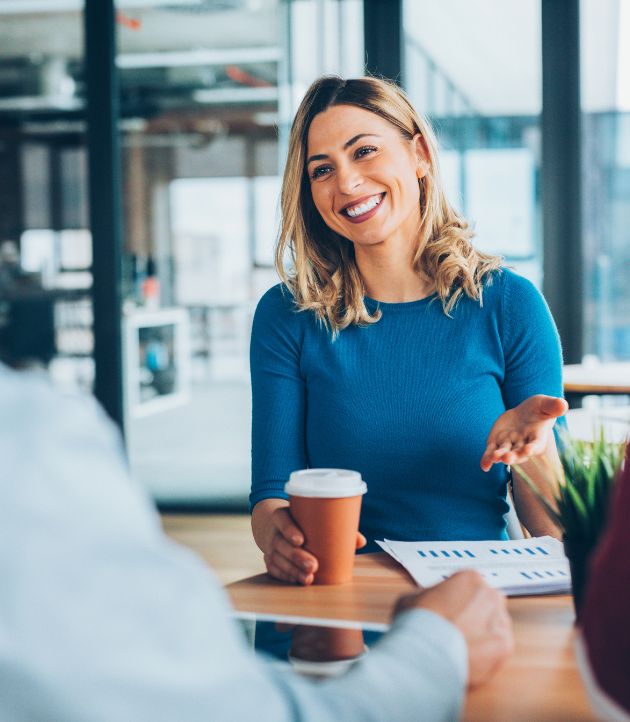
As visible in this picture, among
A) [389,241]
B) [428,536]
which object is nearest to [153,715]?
[428,536]

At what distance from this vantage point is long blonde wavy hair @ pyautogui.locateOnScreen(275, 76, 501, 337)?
64.7 inches

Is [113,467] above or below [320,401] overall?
above

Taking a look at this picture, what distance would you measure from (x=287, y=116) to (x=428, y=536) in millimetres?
3163

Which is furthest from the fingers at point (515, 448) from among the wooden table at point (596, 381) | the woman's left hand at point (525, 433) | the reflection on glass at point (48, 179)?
the reflection on glass at point (48, 179)

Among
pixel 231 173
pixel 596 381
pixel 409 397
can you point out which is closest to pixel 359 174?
pixel 409 397

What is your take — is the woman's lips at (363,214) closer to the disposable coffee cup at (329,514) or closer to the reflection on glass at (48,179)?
the disposable coffee cup at (329,514)

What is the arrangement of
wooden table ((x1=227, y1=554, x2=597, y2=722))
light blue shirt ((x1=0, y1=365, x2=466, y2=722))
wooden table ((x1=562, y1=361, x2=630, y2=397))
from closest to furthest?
light blue shirt ((x1=0, y1=365, x2=466, y2=722)) < wooden table ((x1=227, y1=554, x2=597, y2=722)) < wooden table ((x1=562, y1=361, x2=630, y2=397))

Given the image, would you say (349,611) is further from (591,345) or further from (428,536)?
(591,345)

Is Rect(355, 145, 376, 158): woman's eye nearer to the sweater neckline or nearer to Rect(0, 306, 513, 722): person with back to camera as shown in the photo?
the sweater neckline

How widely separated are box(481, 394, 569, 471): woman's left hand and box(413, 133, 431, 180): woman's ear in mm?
682

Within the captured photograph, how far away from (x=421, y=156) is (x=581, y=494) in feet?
3.35

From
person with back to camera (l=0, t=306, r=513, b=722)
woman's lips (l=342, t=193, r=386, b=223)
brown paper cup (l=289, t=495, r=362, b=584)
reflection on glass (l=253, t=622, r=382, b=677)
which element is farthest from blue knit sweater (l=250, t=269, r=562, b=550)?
person with back to camera (l=0, t=306, r=513, b=722)

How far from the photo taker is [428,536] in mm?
1499

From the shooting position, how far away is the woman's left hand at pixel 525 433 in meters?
1.18
